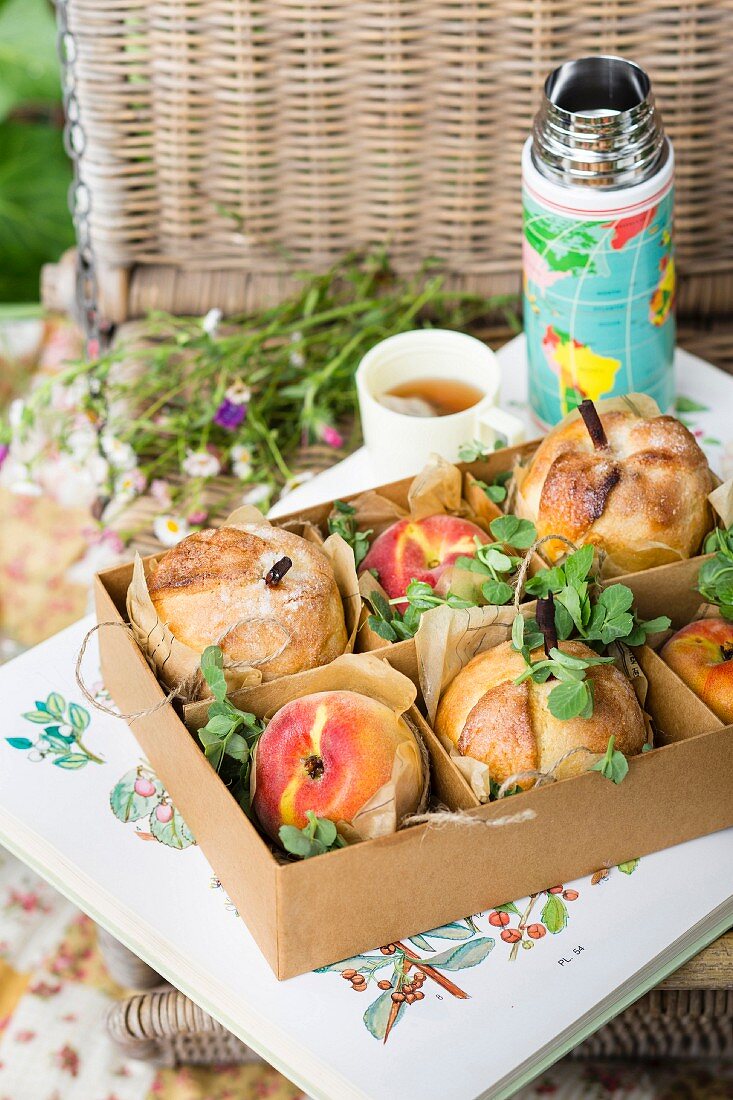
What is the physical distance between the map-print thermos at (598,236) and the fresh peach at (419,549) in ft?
0.78

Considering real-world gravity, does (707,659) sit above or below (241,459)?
above

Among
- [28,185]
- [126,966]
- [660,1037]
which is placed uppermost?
[28,185]

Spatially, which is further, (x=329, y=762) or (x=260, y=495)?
(x=260, y=495)

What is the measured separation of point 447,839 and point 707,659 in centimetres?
22

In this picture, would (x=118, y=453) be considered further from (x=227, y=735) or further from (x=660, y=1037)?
(x=660, y=1037)

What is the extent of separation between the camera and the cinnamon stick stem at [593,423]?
0.86 m

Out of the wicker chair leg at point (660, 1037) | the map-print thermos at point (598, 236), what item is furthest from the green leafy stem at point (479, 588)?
the wicker chair leg at point (660, 1037)

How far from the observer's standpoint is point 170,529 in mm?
1166

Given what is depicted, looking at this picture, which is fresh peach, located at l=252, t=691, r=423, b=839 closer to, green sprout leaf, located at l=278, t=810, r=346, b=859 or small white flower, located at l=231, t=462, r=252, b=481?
green sprout leaf, located at l=278, t=810, r=346, b=859

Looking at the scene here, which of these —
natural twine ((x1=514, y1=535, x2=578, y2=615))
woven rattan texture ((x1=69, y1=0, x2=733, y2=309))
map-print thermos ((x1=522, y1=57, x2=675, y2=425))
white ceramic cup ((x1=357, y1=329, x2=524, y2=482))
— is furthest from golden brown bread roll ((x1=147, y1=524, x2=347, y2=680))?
woven rattan texture ((x1=69, y1=0, x2=733, y2=309))

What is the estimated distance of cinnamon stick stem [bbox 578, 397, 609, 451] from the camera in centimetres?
86

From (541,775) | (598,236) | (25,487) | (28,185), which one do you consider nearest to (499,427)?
(598,236)

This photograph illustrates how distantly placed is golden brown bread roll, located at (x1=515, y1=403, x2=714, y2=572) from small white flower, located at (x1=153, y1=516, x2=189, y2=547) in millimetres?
395

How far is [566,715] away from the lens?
739mm
